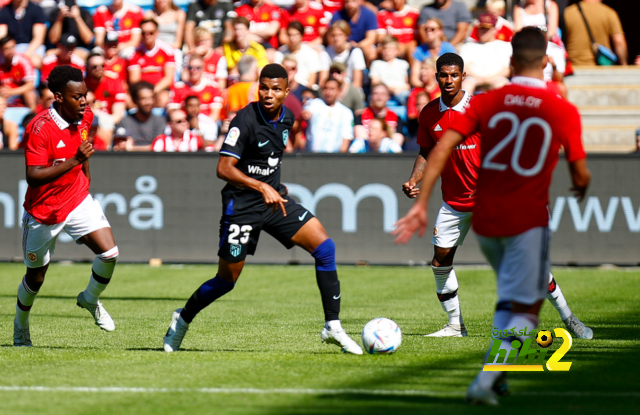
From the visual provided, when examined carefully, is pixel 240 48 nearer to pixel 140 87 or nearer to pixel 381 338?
pixel 140 87

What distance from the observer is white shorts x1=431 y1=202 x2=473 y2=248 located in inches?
343

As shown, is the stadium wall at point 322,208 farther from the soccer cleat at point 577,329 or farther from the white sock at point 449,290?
the soccer cleat at point 577,329

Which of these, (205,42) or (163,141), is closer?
(163,141)

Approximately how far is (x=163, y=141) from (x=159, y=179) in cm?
85

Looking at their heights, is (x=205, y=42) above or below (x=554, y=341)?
above

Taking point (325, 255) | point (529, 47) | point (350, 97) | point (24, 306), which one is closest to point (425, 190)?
point (529, 47)

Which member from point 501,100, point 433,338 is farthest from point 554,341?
point 501,100

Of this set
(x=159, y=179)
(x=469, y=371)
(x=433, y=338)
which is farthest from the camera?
(x=159, y=179)

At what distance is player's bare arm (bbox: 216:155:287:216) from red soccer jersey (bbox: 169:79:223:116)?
10347mm

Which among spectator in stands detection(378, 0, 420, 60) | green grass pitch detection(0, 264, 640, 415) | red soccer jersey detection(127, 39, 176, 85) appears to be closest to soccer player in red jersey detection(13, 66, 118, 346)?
green grass pitch detection(0, 264, 640, 415)

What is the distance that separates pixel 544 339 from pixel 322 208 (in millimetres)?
7950

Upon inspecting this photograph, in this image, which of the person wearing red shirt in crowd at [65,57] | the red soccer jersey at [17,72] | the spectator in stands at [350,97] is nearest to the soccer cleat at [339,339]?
the spectator in stands at [350,97]

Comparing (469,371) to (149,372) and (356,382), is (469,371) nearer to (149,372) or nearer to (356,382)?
(356,382)

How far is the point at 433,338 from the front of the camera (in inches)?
334
